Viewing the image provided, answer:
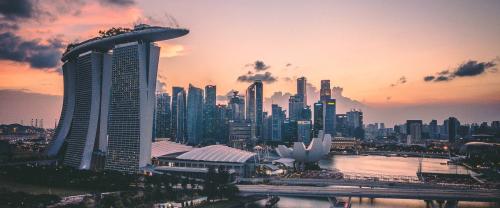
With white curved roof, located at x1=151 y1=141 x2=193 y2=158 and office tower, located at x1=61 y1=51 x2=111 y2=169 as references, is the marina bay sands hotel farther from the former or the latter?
white curved roof, located at x1=151 y1=141 x2=193 y2=158

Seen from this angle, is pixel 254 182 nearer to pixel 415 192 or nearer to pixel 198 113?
pixel 415 192

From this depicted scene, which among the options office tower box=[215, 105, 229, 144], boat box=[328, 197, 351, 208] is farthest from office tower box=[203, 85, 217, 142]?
boat box=[328, 197, 351, 208]

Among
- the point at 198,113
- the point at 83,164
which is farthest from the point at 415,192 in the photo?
the point at 198,113

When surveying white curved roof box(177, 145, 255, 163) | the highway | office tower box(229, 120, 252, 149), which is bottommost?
the highway

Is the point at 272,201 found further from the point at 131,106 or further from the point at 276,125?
the point at 276,125

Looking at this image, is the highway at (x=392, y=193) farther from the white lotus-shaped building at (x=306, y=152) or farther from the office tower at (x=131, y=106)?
the white lotus-shaped building at (x=306, y=152)

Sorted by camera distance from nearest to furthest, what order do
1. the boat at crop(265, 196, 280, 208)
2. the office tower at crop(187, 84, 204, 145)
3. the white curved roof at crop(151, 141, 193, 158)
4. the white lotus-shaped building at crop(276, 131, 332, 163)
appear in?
the boat at crop(265, 196, 280, 208)
the white curved roof at crop(151, 141, 193, 158)
the white lotus-shaped building at crop(276, 131, 332, 163)
the office tower at crop(187, 84, 204, 145)

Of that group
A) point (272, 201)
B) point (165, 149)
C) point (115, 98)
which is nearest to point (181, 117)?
point (165, 149)
